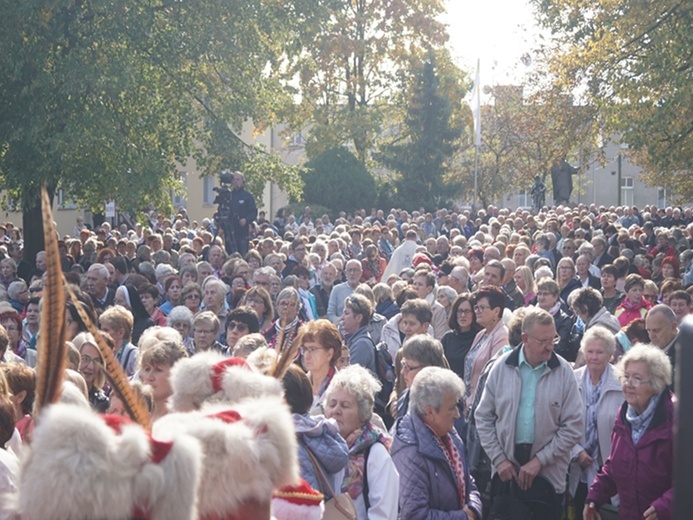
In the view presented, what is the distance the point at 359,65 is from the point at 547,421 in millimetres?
44024

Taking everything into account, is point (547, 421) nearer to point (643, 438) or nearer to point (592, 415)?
point (592, 415)

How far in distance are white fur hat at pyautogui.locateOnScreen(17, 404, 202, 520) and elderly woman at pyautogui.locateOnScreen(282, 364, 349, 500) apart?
2571mm

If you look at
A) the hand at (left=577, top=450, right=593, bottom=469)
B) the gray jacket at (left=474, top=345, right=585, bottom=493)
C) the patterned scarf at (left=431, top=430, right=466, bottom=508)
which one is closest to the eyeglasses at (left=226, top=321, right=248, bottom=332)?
the gray jacket at (left=474, top=345, right=585, bottom=493)

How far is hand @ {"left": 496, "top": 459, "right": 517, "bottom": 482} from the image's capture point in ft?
24.6

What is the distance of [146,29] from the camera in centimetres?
1984

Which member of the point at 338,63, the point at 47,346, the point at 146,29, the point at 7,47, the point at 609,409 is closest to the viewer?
the point at 47,346

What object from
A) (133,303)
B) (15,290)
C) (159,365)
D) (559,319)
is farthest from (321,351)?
(15,290)

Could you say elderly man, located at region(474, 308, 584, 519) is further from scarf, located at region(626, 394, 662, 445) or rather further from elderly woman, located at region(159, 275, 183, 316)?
elderly woman, located at region(159, 275, 183, 316)

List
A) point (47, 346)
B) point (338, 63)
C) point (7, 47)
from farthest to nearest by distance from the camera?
point (338, 63) → point (7, 47) → point (47, 346)

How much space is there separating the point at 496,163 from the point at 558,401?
192 feet

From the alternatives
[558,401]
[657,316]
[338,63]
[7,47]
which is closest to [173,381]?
[558,401]

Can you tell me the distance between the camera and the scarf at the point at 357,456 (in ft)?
18.8

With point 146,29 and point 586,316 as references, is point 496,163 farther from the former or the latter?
point 586,316

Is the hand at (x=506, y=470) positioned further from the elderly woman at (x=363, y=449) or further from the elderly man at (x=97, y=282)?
the elderly man at (x=97, y=282)
